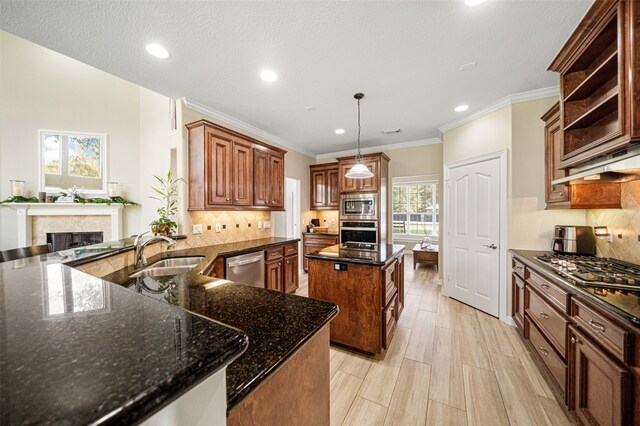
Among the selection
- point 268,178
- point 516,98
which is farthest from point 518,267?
point 268,178

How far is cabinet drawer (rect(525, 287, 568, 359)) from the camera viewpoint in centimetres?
162

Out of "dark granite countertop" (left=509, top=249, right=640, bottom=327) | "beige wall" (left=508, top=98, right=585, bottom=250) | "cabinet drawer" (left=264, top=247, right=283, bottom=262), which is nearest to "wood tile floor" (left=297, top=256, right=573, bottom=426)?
"dark granite countertop" (left=509, top=249, right=640, bottom=327)

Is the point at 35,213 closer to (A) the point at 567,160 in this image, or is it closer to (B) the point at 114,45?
(B) the point at 114,45

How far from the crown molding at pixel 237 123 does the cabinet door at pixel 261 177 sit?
1.84 feet

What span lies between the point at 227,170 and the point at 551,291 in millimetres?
3499

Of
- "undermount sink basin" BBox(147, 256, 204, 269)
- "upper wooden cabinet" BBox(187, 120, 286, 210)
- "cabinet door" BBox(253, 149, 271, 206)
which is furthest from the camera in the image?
"cabinet door" BBox(253, 149, 271, 206)

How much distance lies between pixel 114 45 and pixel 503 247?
4.58 meters

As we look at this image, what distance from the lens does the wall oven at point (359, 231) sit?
4527mm

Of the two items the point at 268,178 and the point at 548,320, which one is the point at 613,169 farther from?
the point at 268,178

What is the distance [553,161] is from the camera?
247 centimetres

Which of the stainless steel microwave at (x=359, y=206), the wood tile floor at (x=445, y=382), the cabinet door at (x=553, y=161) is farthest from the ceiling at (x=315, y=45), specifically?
the wood tile floor at (x=445, y=382)

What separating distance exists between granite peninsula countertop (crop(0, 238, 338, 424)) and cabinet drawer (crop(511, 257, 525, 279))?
261 cm

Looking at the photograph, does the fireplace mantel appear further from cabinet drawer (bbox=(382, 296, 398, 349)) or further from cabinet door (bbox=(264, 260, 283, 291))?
cabinet drawer (bbox=(382, 296, 398, 349))

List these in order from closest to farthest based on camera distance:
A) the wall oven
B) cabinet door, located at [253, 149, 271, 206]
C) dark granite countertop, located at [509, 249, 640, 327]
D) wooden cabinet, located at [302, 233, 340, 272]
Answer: dark granite countertop, located at [509, 249, 640, 327], cabinet door, located at [253, 149, 271, 206], the wall oven, wooden cabinet, located at [302, 233, 340, 272]
